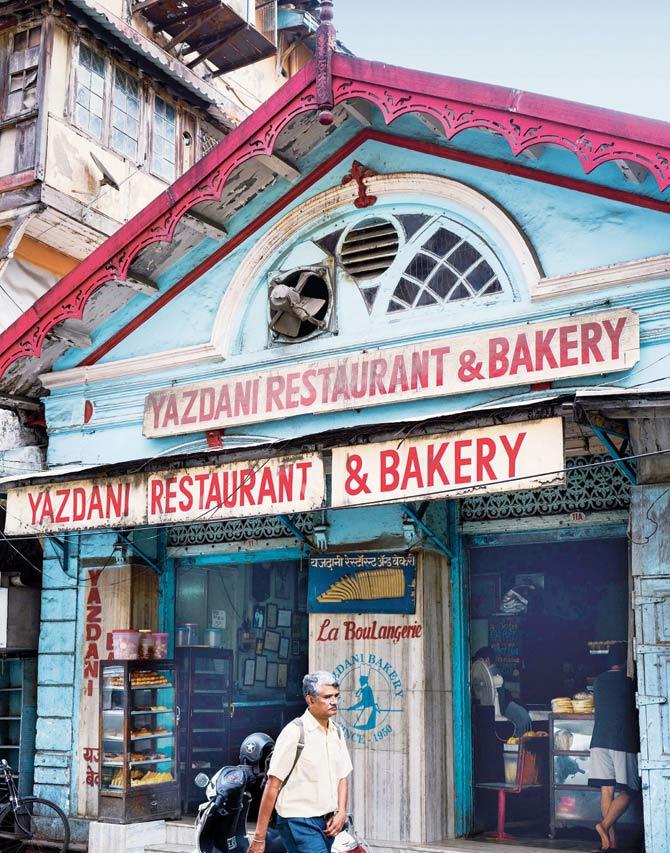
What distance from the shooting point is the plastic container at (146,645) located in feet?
34.9

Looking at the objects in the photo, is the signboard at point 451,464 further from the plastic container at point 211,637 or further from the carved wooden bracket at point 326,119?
the plastic container at point 211,637

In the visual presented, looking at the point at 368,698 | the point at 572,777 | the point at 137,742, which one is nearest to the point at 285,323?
the point at 368,698

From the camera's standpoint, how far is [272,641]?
1228 cm

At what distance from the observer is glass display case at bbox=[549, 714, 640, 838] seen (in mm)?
9070

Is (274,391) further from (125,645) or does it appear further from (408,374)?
(125,645)

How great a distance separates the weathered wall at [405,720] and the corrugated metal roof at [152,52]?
9719 mm

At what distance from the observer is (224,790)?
278 inches

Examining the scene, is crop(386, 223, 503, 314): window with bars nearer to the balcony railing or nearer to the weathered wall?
the weathered wall

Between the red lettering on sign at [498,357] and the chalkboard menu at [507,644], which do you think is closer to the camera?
the red lettering on sign at [498,357]

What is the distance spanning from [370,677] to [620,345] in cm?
359

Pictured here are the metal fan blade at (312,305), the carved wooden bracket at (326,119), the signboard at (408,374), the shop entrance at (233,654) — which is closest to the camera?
the carved wooden bracket at (326,119)

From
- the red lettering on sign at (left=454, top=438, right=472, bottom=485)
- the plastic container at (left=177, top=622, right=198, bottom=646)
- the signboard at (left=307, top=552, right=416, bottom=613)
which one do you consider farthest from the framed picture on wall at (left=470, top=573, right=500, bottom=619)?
the plastic container at (left=177, top=622, right=198, bottom=646)

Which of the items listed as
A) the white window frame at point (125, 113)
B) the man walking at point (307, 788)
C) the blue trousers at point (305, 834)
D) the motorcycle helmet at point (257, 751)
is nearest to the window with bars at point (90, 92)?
the white window frame at point (125, 113)

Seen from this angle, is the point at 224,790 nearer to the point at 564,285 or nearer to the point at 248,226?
the point at 564,285
